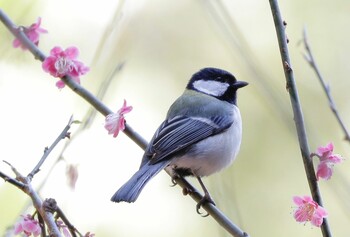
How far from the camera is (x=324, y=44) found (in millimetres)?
4879

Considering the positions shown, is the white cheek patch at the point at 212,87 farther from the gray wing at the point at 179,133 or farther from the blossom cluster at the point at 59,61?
the blossom cluster at the point at 59,61

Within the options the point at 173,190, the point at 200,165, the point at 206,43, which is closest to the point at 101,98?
the point at 200,165

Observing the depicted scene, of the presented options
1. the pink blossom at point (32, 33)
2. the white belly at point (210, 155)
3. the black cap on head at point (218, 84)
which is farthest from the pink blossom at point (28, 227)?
the black cap on head at point (218, 84)

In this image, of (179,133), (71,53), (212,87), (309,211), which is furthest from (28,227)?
(212,87)

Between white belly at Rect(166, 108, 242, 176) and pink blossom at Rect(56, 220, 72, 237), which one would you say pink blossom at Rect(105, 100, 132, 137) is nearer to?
pink blossom at Rect(56, 220, 72, 237)

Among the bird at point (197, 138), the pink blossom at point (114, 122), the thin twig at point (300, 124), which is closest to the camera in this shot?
the thin twig at point (300, 124)

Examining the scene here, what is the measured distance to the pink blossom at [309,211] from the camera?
1736mm

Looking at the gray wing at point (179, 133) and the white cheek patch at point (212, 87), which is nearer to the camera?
the gray wing at point (179, 133)

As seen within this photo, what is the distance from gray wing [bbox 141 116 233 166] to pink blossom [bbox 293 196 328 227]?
2.41 feet

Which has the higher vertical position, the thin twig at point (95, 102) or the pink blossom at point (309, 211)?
the thin twig at point (95, 102)

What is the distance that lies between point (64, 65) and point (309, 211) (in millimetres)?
1011

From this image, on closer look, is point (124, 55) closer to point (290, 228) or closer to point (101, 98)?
point (101, 98)

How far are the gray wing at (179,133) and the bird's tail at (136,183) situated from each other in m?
0.03

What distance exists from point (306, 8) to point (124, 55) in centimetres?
247
